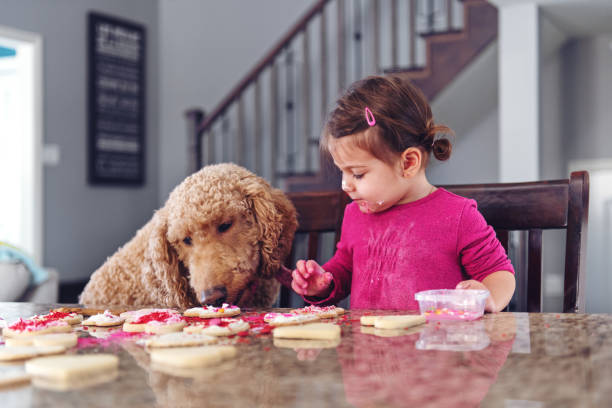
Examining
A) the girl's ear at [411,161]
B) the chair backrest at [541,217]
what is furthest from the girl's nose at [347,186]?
the chair backrest at [541,217]

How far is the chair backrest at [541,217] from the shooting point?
109 cm

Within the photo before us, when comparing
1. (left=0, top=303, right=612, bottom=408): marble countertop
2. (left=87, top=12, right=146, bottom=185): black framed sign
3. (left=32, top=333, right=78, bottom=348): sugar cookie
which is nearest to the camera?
(left=0, top=303, right=612, bottom=408): marble countertop

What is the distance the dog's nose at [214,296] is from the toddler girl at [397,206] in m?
0.16

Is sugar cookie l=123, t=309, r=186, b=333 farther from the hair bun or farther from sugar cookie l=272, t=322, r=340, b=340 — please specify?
the hair bun

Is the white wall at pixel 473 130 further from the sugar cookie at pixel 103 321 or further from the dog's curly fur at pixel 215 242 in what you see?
the sugar cookie at pixel 103 321

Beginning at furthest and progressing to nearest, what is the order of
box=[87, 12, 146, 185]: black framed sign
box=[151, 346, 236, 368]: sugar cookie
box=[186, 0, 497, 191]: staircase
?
1. box=[87, 12, 146, 185]: black framed sign
2. box=[186, 0, 497, 191]: staircase
3. box=[151, 346, 236, 368]: sugar cookie

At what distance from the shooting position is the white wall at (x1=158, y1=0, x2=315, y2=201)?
5891mm

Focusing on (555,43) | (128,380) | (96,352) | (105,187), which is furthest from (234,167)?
(105,187)

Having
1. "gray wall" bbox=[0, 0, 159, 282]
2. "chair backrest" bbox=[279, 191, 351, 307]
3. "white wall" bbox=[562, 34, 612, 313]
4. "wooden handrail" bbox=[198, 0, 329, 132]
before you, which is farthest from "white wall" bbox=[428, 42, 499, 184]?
"chair backrest" bbox=[279, 191, 351, 307]

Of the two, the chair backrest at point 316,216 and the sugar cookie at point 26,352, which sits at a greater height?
the chair backrest at point 316,216

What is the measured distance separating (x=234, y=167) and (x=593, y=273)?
11.8ft

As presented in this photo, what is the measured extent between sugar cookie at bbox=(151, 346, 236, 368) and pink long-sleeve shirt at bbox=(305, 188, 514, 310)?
0.69m

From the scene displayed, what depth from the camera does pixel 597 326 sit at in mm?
708

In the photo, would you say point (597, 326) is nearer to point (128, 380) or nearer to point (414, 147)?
point (128, 380)
